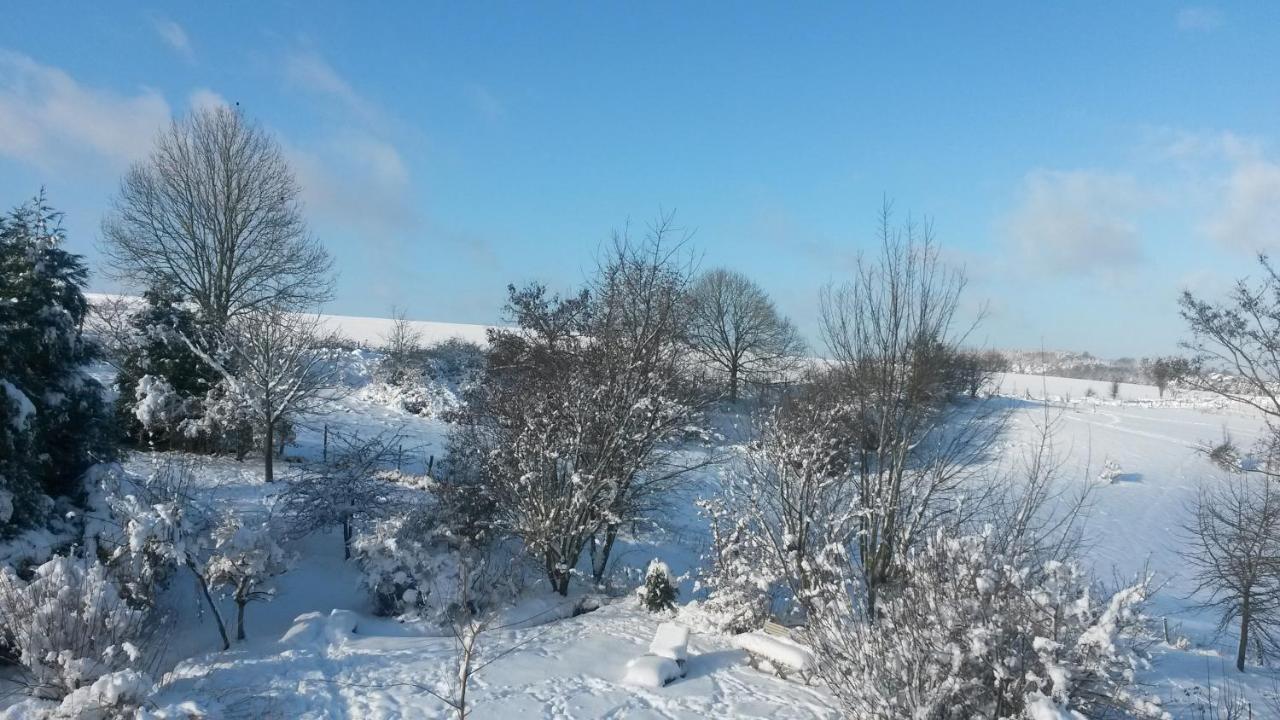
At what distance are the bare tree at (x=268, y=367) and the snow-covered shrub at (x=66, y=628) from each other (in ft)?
27.7

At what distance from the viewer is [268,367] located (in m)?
15.3

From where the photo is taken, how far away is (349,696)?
730 cm

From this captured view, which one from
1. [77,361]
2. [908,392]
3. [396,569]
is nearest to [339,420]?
[77,361]

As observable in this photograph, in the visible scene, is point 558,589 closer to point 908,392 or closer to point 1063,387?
point 908,392

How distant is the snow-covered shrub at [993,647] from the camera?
5023mm

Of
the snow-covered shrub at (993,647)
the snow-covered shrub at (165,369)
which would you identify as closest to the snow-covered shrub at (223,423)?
the snow-covered shrub at (165,369)

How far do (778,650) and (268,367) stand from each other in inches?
491

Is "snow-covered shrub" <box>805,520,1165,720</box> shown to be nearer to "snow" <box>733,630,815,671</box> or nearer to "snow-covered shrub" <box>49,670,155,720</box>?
"snow" <box>733,630,815,671</box>

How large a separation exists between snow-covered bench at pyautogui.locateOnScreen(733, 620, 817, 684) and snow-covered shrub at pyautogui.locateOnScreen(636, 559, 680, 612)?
2.01m

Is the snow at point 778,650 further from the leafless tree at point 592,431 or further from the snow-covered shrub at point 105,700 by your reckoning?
the snow-covered shrub at point 105,700

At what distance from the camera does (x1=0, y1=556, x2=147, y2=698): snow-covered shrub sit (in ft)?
21.7

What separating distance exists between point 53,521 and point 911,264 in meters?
11.3

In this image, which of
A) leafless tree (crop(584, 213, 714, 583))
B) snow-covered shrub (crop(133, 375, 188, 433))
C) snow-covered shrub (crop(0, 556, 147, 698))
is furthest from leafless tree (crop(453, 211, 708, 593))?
snow-covered shrub (crop(133, 375, 188, 433))

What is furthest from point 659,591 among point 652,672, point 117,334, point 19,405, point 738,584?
point 117,334
